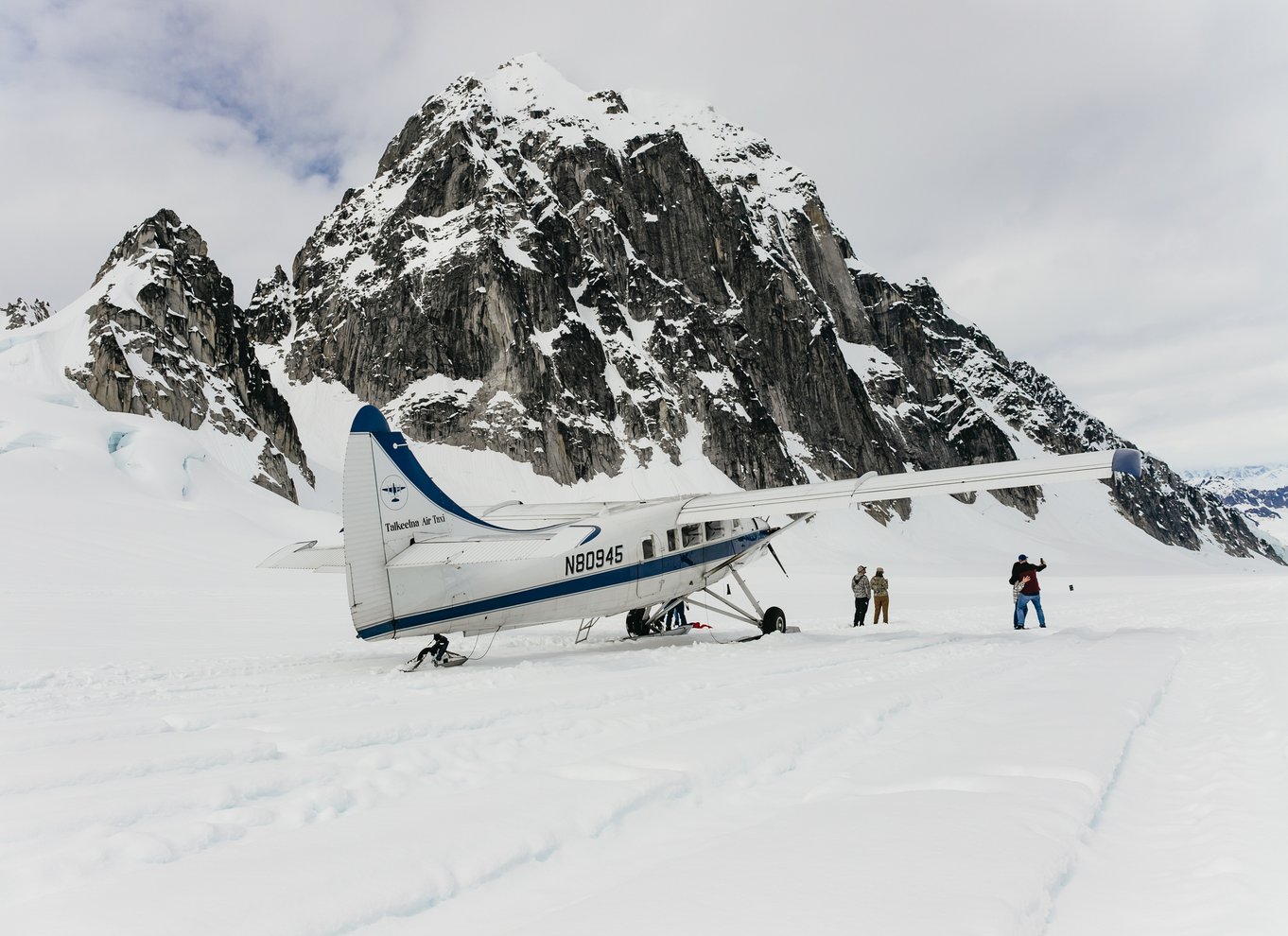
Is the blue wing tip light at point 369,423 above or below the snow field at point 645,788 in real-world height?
above

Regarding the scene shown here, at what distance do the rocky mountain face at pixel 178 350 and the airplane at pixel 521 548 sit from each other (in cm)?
4094

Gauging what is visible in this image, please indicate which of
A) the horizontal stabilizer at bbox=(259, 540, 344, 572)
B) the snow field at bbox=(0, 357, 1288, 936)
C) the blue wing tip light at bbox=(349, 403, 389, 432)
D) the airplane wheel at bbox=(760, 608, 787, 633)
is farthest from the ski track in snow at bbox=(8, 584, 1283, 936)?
the airplane wheel at bbox=(760, 608, 787, 633)

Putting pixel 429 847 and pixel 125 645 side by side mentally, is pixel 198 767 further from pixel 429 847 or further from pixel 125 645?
pixel 125 645

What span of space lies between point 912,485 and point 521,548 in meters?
6.51

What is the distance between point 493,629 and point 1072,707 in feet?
22.4

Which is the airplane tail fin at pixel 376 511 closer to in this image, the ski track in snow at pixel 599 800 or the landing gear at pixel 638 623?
the ski track in snow at pixel 599 800

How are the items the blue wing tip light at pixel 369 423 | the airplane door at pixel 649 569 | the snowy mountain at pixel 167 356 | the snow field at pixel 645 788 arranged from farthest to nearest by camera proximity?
the snowy mountain at pixel 167 356 < the airplane door at pixel 649 569 < the blue wing tip light at pixel 369 423 < the snow field at pixel 645 788

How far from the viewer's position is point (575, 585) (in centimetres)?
1072

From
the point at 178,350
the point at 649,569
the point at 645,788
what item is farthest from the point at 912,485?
the point at 178,350

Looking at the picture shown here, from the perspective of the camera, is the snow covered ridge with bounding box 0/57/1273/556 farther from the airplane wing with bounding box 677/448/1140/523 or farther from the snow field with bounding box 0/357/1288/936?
the snow field with bounding box 0/357/1288/936

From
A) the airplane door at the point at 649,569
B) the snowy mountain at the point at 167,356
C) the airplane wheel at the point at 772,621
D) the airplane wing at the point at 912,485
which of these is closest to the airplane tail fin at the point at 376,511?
the airplane door at the point at 649,569

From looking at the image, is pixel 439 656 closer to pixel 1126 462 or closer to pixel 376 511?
pixel 376 511

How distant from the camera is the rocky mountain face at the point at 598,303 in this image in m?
74.1

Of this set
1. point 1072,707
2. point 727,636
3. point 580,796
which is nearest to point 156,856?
point 580,796
